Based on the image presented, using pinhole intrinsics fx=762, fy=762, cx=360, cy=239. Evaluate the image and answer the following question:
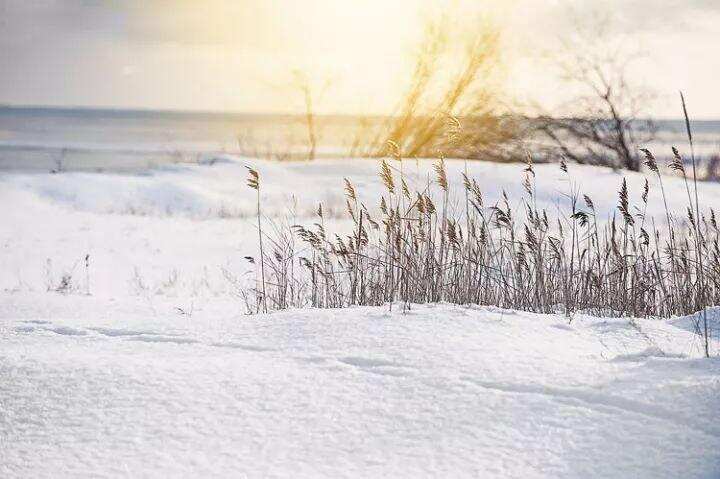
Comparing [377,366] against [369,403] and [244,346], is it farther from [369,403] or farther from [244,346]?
[244,346]

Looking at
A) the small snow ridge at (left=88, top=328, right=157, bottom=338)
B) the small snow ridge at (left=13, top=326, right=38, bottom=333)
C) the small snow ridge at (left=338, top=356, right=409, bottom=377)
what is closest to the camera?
the small snow ridge at (left=338, top=356, right=409, bottom=377)

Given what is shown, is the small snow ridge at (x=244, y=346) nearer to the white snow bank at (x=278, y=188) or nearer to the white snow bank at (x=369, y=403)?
the white snow bank at (x=369, y=403)

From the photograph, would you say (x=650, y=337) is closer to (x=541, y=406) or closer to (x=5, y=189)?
(x=541, y=406)

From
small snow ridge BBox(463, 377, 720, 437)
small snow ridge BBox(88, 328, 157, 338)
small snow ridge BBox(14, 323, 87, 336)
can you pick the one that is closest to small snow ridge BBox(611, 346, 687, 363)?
small snow ridge BBox(463, 377, 720, 437)

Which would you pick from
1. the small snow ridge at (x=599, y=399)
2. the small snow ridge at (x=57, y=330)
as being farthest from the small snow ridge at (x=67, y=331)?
the small snow ridge at (x=599, y=399)

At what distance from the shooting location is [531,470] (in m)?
1.93

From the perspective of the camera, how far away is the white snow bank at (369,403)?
1.99m

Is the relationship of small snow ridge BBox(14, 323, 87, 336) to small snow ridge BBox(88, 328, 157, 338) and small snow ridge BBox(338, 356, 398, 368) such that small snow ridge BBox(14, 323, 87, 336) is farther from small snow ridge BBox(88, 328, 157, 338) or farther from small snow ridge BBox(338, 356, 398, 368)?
small snow ridge BBox(338, 356, 398, 368)

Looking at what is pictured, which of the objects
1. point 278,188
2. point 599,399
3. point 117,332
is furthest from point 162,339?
point 278,188

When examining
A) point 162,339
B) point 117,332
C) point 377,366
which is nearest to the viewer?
point 377,366

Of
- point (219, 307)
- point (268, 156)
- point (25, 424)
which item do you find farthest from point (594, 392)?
point (268, 156)

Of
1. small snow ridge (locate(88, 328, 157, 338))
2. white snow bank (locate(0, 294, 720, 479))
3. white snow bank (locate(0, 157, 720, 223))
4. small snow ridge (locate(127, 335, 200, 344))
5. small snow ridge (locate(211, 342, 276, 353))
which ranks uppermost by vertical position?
white snow bank (locate(0, 157, 720, 223))

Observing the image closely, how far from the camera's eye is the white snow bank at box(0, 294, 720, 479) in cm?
199

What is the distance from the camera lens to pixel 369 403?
7.53 feet
